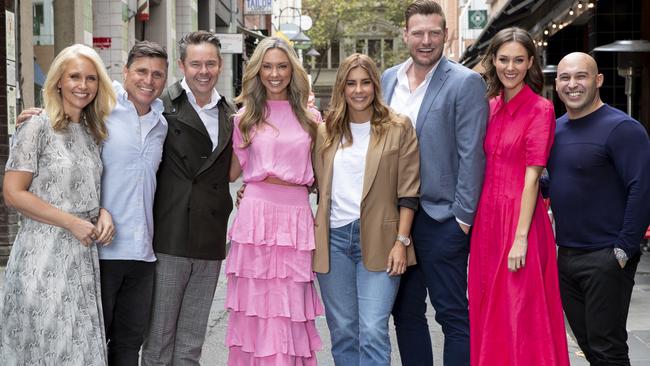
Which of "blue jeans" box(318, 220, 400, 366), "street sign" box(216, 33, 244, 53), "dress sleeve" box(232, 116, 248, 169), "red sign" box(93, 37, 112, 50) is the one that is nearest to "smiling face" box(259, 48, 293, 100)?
"dress sleeve" box(232, 116, 248, 169)

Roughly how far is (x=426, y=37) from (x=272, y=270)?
5.28ft

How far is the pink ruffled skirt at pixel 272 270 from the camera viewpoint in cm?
527

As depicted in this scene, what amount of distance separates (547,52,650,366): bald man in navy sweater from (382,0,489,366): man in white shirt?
470 millimetres

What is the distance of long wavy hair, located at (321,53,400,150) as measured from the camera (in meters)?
5.19

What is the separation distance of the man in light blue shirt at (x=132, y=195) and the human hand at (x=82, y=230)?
25 centimetres

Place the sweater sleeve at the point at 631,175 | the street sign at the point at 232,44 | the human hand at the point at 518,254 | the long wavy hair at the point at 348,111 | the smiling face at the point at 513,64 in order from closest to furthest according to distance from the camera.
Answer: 1. the sweater sleeve at the point at 631,175
2. the human hand at the point at 518,254
3. the smiling face at the point at 513,64
4. the long wavy hair at the point at 348,111
5. the street sign at the point at 232,44

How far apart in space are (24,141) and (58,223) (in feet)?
1.43

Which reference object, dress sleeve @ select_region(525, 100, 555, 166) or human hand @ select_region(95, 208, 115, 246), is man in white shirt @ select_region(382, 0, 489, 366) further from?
human hand @ select_region(95, 208, 115, 246)

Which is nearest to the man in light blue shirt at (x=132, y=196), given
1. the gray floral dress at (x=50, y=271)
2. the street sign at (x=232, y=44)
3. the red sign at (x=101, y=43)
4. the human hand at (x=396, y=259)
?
the gray floral dress at (x=50, y=271)

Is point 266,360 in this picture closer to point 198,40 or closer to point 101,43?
point 198,40

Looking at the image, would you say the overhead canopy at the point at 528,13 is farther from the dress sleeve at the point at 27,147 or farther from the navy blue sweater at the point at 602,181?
the dress sleeve at the point at 27,147

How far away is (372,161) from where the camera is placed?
5.13m

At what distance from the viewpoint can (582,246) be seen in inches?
199

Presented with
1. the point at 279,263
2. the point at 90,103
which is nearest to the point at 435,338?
the point at 279,263
